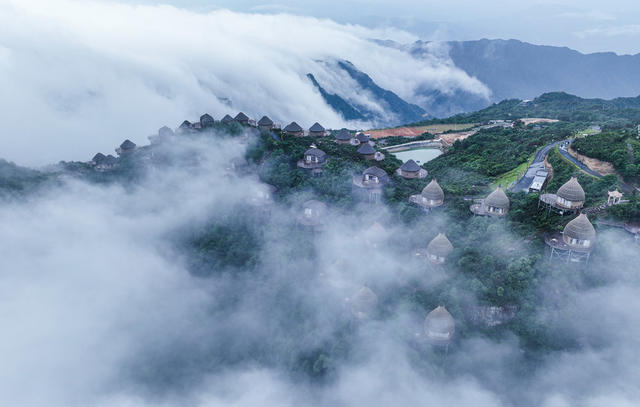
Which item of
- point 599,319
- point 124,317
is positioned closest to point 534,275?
point 599,319

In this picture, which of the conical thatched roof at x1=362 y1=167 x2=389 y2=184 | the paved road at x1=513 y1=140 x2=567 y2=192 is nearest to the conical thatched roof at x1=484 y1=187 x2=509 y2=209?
the paved road at x1=513 y1=140 x2=567 y2=192

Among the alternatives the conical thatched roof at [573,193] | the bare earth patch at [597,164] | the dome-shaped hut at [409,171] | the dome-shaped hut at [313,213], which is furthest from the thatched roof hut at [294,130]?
the conical thatched roof at [573,193]

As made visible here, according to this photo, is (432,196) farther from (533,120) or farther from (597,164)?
(533,120)

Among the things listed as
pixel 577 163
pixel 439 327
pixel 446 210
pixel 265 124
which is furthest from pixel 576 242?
pixel 265 124

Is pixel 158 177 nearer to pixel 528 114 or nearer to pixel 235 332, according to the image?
pixel 235 332

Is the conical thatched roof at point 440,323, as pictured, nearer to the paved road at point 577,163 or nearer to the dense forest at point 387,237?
the dense forest at point 387,237

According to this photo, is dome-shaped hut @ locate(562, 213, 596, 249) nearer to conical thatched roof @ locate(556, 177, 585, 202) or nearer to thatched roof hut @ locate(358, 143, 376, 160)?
conical thatched roof @ locate(556, 177, 585, 202)
